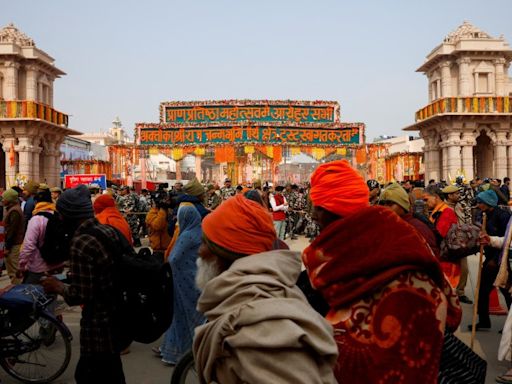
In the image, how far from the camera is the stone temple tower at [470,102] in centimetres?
2631

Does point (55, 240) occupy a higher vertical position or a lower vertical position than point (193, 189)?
lower

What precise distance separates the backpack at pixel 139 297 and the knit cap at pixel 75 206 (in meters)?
0.99

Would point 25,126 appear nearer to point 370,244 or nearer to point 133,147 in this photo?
point 133,147

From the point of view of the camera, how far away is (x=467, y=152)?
2677 cm

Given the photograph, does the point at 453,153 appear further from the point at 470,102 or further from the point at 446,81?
the point at 446,81

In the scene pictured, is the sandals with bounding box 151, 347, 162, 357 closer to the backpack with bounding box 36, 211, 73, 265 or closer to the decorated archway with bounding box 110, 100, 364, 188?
the backpack with bounding box 36, 211, 73, 265

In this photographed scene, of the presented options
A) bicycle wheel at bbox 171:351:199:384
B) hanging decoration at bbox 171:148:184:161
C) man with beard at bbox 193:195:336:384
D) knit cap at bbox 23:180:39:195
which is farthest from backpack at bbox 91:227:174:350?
hanging decoration at bbox 171:148:184:161

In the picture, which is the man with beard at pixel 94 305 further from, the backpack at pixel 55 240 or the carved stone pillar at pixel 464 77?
the carved stone pillar at pixel 464 77

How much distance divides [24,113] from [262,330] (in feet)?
87.2

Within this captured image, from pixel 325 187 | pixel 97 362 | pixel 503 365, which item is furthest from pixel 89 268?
pixel 503 365

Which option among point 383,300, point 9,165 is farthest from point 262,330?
point 9,165

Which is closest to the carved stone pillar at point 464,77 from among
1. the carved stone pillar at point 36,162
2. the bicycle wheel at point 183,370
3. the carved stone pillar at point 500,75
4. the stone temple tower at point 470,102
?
the stone temple tower at point 470,102

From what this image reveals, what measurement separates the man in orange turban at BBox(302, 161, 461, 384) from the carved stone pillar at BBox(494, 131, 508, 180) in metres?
27.2

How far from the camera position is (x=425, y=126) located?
29.6 meters
